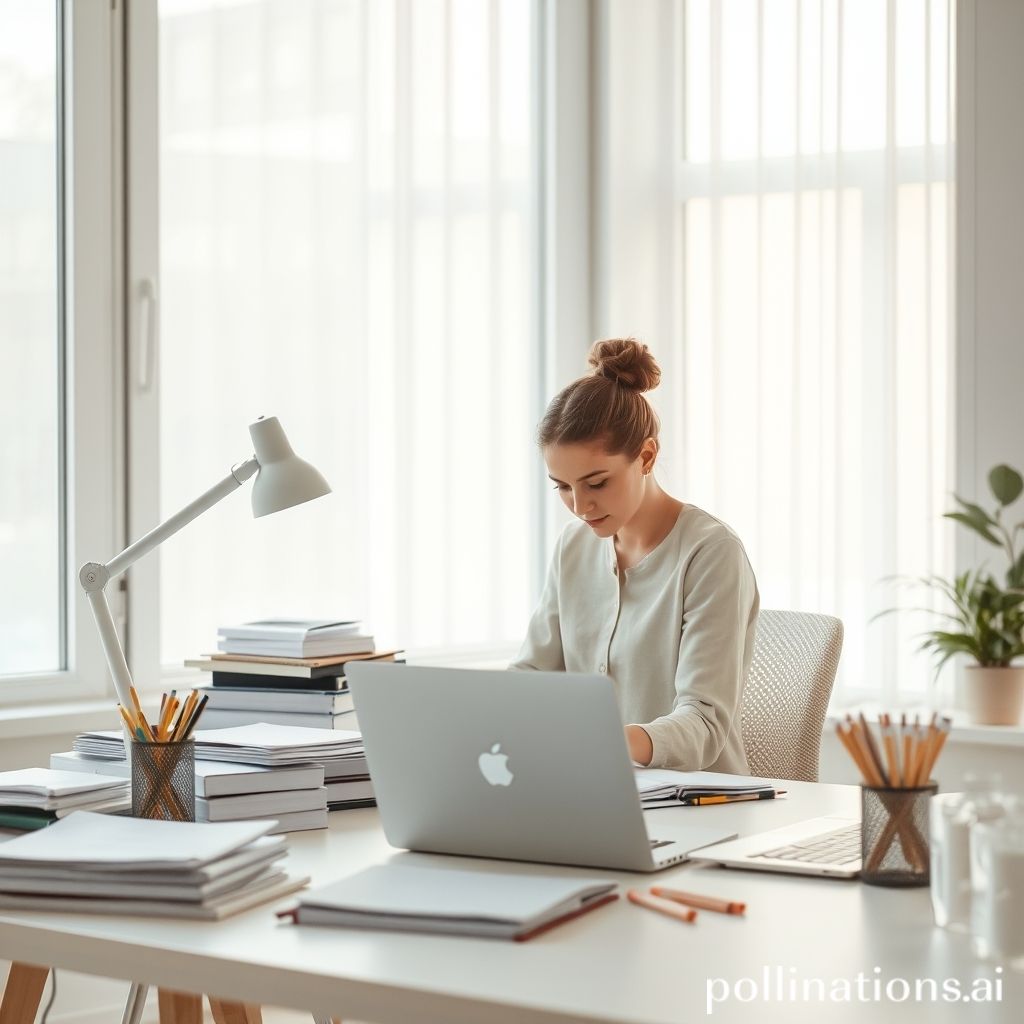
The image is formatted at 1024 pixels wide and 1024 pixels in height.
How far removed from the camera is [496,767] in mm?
1402

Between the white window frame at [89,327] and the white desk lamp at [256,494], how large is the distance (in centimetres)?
116

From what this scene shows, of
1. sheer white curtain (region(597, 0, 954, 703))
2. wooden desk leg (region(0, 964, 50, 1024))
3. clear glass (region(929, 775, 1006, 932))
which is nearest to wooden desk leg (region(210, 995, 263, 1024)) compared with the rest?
wooden desk leg (region(0, 964, 50, 1024))

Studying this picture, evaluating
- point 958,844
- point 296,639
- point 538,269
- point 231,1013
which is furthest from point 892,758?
point 538,269

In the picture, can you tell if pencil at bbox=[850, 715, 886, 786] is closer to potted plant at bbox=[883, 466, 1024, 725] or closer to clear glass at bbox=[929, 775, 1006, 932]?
clear glass at bbox=[929, 775, 1006, 932]

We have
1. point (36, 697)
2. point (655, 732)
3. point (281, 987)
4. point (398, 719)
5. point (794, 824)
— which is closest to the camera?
point (281, 987)

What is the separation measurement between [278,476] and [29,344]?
4.47 ft

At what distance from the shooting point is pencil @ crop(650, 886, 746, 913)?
1.25 metres

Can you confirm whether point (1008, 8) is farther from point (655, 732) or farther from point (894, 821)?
point (894, 821)

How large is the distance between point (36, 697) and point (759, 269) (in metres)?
2.05

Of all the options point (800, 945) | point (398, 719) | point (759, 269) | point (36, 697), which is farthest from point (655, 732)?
point (759, 269)

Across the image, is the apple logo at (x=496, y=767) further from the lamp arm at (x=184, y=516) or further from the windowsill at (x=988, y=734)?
the windowsill at (x=988, y=734)

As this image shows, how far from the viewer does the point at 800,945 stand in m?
1.16

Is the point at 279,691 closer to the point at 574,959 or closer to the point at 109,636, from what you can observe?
the point at 109,636

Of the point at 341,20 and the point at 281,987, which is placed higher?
the point at 341,20
